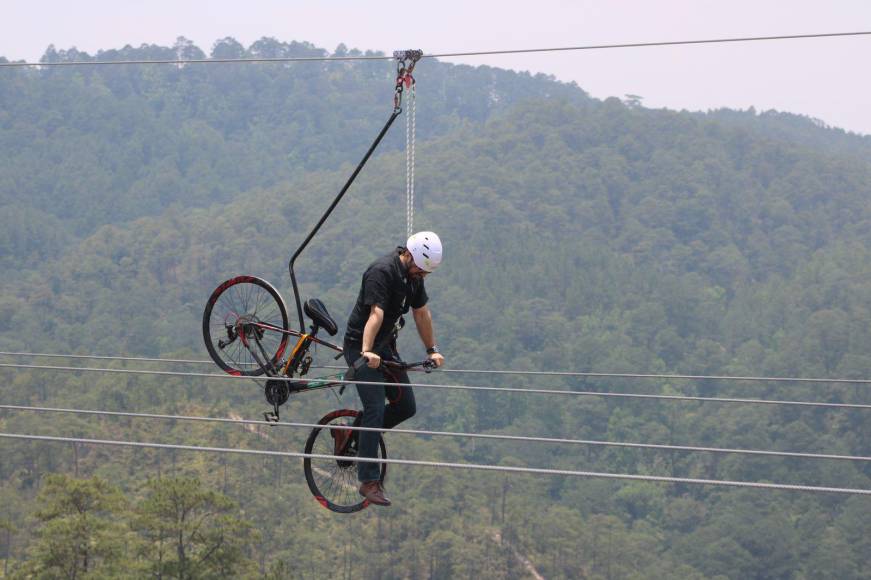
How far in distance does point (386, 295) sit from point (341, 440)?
57.1 inches

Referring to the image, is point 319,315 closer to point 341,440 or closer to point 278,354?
point 278,354

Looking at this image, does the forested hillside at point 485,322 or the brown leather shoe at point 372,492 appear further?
the forested hillside at point 485,322

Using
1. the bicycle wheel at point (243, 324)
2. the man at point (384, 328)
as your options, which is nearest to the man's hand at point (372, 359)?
the man at point (384, 328)

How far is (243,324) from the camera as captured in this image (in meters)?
8.48

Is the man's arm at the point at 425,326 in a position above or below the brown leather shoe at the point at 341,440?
above

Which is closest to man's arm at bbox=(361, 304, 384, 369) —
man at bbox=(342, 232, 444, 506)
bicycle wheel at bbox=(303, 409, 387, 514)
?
man at bbox=(342, 232, 444, 506)

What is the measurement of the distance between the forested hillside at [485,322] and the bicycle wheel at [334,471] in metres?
28.1

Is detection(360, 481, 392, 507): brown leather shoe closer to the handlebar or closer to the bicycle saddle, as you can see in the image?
the handlebar

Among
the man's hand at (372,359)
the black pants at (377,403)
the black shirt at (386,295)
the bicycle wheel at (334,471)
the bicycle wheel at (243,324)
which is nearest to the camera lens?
the man's hand at (372,359)

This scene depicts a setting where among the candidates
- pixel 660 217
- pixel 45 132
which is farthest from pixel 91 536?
pixel 45 132

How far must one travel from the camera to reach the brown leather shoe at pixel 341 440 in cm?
808

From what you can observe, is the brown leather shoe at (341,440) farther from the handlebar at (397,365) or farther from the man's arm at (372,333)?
the man's arm at (372,333)

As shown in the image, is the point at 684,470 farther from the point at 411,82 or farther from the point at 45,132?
the point at 45,132

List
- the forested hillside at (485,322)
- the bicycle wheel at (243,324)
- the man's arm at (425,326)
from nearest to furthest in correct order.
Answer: the man's arm at (425,326) → the bicycle wheel at (243,324) → the forested hillside at (485,322)
